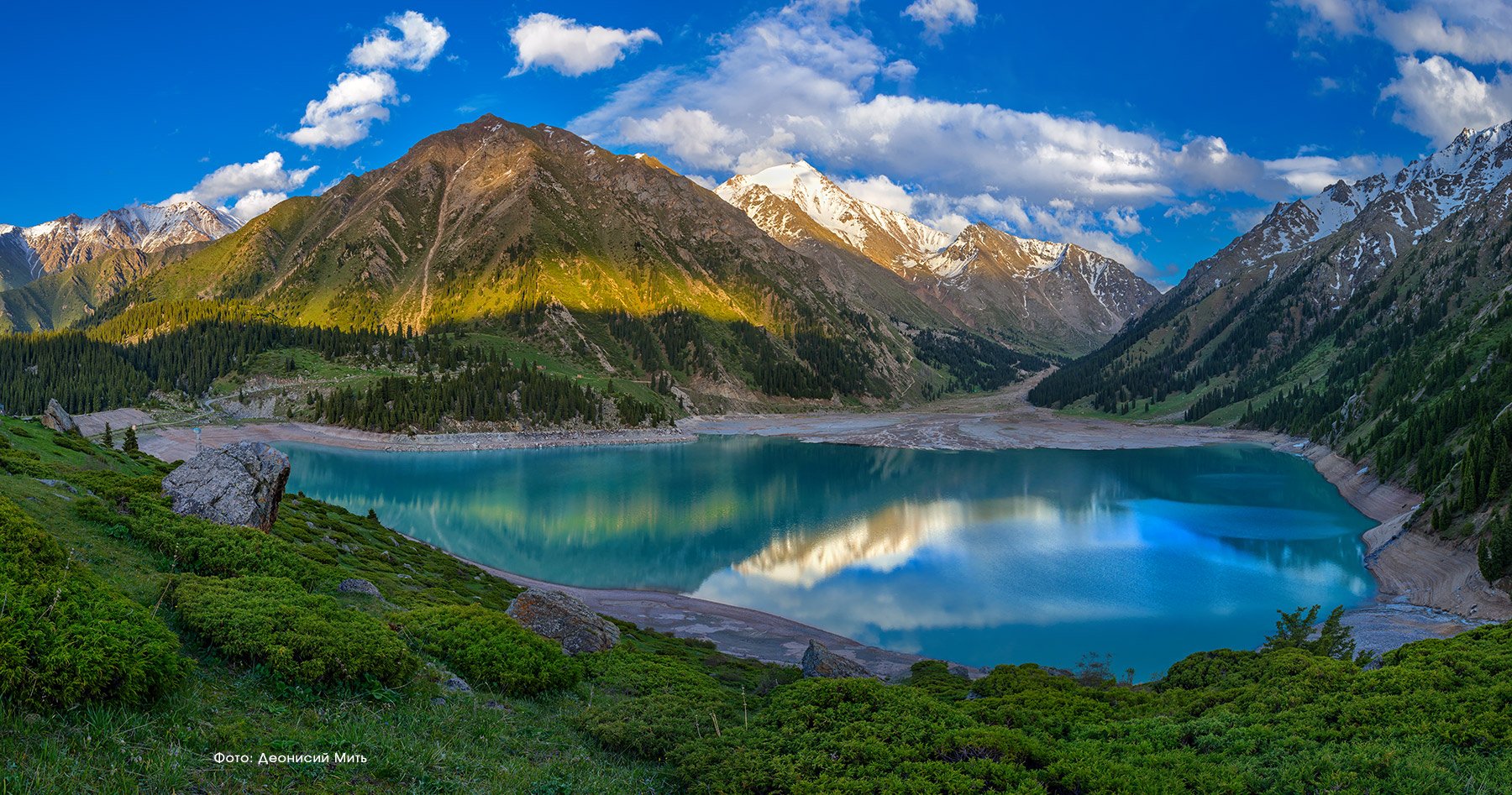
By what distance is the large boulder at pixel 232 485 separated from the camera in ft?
69.2

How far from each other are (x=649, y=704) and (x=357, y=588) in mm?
9921

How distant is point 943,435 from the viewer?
473 feet

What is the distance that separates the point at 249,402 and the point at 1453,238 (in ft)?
816

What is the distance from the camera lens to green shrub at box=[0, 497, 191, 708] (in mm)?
8055

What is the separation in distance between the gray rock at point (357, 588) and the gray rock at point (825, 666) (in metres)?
13.3

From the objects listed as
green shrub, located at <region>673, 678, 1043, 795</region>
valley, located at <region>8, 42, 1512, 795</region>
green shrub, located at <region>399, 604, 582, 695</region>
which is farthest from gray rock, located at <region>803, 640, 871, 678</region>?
green shrub, located at <region>399, 604, 582, 695</region>

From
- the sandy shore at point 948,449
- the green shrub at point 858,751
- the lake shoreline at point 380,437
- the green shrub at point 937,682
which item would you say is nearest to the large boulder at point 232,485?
the green shrub at point 858,751

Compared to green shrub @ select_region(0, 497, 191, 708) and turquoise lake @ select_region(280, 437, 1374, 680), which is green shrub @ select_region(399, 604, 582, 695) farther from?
turquoise lake @ select_region(280, 437, 1374, 680)

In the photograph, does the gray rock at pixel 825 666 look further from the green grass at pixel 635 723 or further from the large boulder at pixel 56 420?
the large boulder at pixel 56 420

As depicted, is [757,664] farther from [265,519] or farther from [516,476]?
[516,476]

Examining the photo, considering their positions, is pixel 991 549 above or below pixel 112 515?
below

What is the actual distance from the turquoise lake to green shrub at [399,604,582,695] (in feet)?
78.5

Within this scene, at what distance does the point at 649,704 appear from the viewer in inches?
621

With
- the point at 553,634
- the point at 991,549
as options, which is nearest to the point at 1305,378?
the point at 991,549
